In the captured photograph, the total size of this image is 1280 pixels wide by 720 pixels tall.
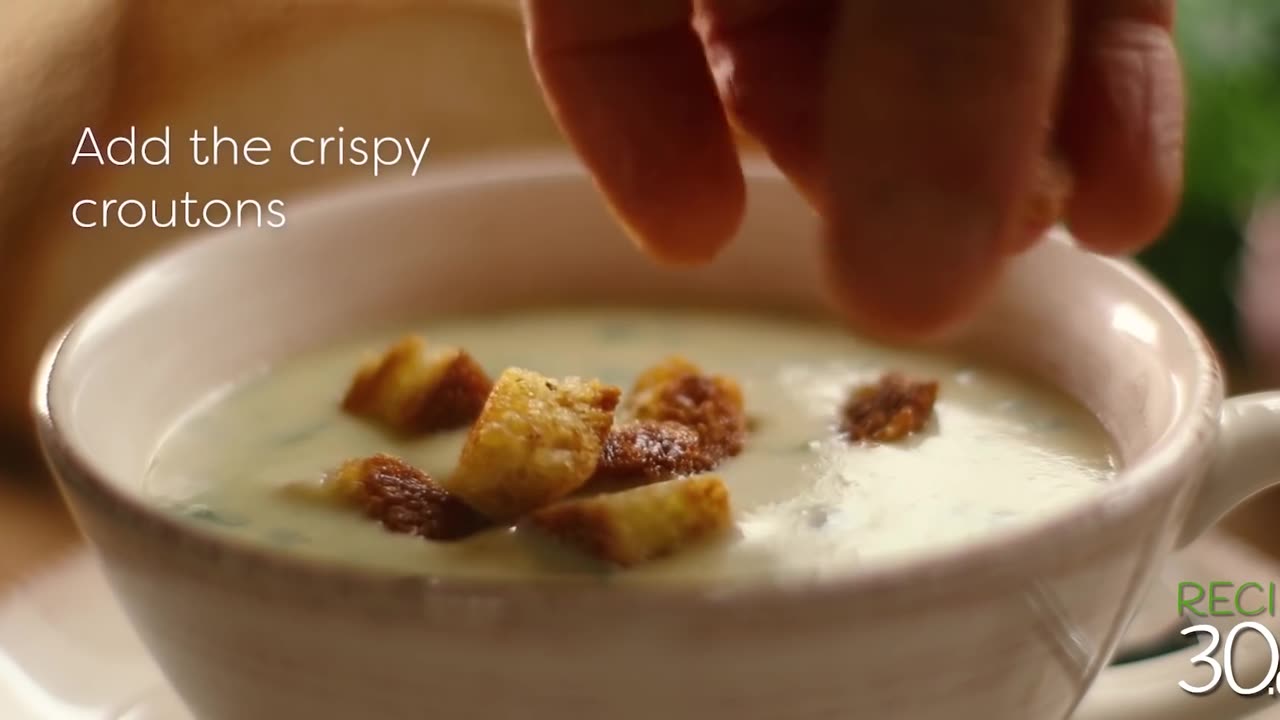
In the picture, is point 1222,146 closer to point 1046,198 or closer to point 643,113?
point 643,113

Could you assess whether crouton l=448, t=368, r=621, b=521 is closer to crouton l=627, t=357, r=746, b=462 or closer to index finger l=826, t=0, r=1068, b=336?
crouton l=627, t=357, r=746, b=462

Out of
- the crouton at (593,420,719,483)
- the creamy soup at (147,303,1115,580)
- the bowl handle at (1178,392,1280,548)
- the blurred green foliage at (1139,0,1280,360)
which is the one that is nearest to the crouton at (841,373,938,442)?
the creamy soup at (147,303,1115,580)

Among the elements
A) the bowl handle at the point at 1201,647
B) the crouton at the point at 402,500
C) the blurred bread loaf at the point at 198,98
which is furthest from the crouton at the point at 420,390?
the blurred bread loaf at the point at 198,98

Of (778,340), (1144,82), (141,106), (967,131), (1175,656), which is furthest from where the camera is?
(141,106)

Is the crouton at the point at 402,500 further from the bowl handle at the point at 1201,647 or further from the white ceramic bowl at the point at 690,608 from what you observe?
the bowl handle at the point at 1201,647

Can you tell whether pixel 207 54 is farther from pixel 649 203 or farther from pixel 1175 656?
pixel 1175 656

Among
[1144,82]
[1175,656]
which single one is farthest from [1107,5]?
[1175,656]

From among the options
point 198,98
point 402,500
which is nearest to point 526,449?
point 402,500
